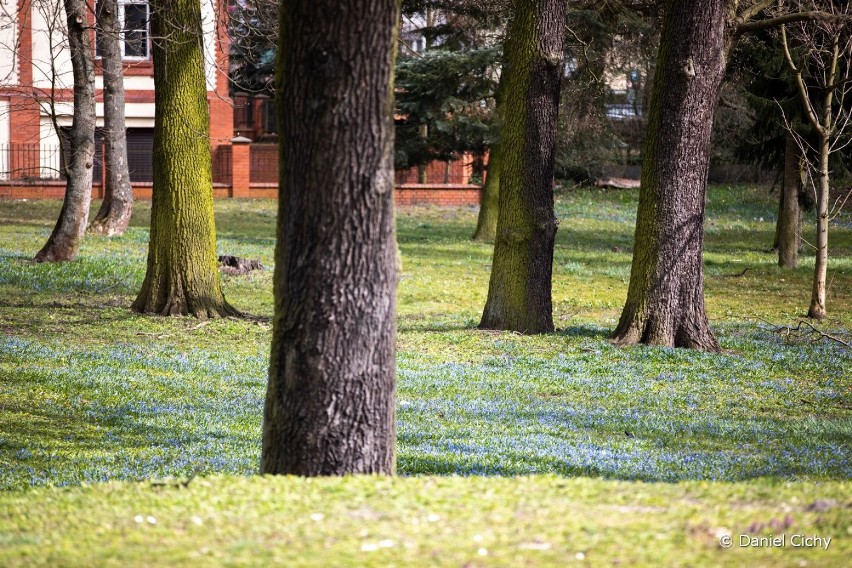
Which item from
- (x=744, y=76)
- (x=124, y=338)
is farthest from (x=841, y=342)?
(x=744, y=76)

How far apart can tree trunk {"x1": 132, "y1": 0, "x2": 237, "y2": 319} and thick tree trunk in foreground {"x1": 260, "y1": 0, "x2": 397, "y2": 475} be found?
9.17 metres

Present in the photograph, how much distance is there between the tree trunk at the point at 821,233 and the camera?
15.7m

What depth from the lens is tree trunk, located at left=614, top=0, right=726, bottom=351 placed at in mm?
12672

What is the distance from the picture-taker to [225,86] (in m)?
41.2

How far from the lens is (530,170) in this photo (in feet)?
45.5

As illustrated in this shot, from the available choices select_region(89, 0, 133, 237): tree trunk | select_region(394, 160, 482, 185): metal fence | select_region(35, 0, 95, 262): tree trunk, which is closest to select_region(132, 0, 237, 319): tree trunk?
select_region(35, 0, 95, 262): tree trunk

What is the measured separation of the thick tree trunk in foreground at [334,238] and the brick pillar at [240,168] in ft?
109

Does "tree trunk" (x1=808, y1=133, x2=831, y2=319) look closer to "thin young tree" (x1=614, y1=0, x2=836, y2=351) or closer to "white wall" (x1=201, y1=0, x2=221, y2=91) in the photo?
"thin young tree" (x1=614, y1=0, x2=836, y2=351)

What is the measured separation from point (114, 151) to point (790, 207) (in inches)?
651

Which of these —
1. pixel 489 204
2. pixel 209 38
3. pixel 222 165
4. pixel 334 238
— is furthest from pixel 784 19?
pixel 222 165

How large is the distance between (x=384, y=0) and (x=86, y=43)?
49.3 feet

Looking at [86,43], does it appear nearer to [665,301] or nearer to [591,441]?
[665,301]

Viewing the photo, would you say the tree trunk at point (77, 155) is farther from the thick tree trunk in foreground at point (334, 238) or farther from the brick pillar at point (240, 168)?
→ the brick pillar at point (240, 168)

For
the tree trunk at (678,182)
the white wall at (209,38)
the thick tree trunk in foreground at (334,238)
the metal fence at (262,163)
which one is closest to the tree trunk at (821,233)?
the tree trunk at (678,182)
